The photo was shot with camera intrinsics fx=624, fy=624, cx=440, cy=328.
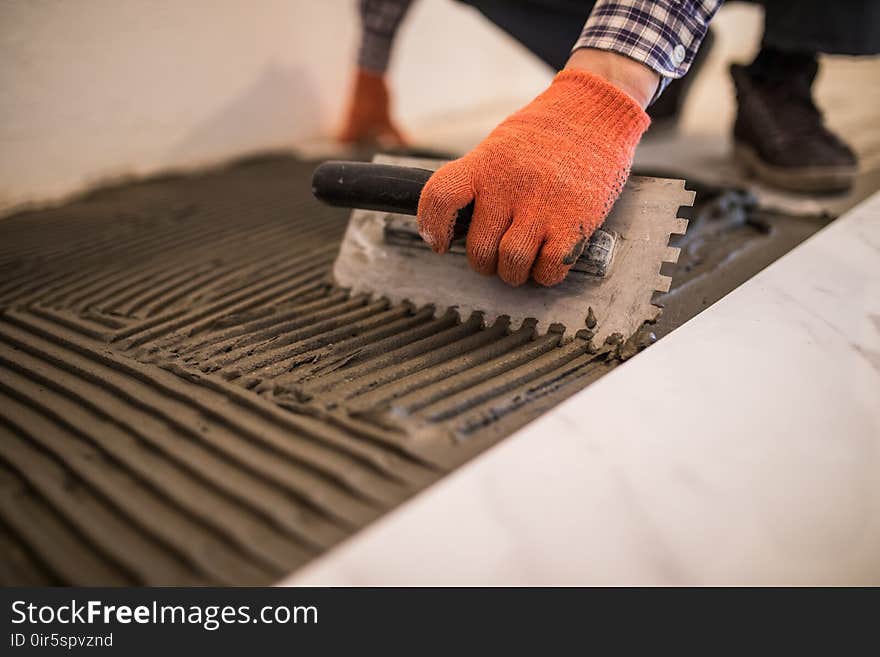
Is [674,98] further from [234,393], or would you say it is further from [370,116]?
[234,393]

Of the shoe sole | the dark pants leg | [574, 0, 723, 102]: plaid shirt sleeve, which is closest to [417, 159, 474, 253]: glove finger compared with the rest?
[574, 0, 723, 102]: plaid shirt sleeve

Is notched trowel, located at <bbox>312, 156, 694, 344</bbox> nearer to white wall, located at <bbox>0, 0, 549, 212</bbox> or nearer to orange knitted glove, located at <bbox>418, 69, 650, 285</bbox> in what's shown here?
orange knitted glove, located at <bbox>418, 69, 650, 285</bbox>

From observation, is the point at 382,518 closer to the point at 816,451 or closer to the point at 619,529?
the point at 619,529

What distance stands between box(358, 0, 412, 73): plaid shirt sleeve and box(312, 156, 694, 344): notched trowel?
5.12ft

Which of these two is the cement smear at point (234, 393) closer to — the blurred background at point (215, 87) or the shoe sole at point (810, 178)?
the shoe sole at point (810, 178)

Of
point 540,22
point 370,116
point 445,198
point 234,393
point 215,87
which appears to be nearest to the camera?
point 234,393

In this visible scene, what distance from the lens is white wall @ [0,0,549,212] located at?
2.05 meters

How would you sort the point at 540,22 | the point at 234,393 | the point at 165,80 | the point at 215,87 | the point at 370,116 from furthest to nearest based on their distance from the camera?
the point at 370,116 < the point at 215,87 < the point at 165,80 < the point at 540,22 < the point at 234,393

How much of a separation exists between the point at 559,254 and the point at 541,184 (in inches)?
5.0

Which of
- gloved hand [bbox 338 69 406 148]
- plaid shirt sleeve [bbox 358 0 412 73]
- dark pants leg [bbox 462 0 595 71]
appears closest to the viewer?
dark pants leg [bbox 462 0 595 71]

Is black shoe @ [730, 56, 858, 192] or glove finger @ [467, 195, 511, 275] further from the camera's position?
black shoe @ [730, 56, 858, 192]

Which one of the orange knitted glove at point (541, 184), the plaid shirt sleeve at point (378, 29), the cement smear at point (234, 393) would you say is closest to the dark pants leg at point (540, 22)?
the plaid shirt sleeve at point (378, 29)

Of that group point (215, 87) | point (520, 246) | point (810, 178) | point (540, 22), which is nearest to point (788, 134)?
point (810, 178)

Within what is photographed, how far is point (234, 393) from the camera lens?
1.00 metres
